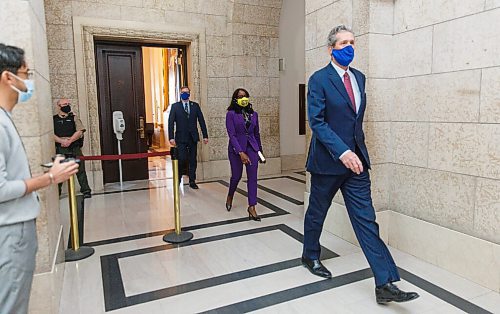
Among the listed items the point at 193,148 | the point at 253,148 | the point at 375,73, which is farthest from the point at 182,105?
the point at 375,73

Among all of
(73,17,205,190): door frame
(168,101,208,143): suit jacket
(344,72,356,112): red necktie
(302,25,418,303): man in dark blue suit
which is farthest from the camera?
(168,101,208,143): suit jacket

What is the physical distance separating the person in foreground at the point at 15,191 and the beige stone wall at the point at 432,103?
2710 millimetres

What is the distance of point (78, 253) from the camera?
3492mm

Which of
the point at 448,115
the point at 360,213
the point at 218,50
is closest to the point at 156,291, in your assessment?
the point at 360,213

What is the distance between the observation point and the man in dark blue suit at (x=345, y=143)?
2.46 meters

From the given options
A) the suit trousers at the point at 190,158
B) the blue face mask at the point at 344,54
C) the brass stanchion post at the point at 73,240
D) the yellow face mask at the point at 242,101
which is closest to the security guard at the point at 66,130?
the suit trousers at the point at 190,158

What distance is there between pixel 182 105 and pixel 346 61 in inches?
159

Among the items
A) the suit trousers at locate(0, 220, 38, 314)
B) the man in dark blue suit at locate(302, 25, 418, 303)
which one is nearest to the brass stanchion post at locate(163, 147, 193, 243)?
the man in dark blue suit at locate(302, 25, 418, 303)

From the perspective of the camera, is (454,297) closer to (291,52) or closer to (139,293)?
(139,293)

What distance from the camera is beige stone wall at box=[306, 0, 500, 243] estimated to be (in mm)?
2641

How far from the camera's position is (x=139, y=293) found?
9.03 ft

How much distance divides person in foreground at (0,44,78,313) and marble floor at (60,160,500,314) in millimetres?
1183

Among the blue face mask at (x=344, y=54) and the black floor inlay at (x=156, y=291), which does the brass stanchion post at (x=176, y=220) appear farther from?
the blue face mask at (x=344, y=54)

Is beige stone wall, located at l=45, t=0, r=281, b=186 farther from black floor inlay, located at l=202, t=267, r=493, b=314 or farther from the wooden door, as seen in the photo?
black floor inlay, located at l=202, t=267, r=493, b=314
